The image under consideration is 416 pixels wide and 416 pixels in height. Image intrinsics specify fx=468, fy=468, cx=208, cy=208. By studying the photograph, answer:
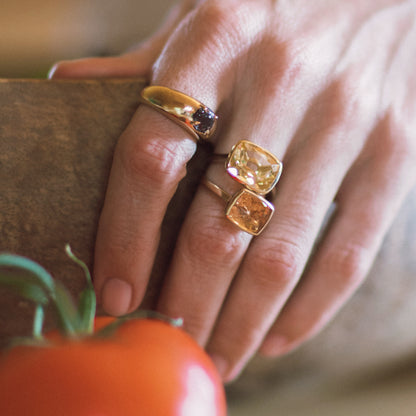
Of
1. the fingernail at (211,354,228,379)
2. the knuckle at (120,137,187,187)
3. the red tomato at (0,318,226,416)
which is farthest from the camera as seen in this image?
the fingernail at (211,354,228,379)

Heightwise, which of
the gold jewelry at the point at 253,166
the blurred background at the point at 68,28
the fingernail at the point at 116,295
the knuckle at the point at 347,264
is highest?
the gold jewelry at the point at 253,166

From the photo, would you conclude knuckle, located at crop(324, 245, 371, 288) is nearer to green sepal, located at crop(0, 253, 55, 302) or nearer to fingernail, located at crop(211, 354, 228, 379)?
fingernail, located at crop(211, 354, 228, 379)

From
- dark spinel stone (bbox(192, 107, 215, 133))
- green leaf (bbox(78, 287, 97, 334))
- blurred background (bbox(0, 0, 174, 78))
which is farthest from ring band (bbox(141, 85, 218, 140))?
blurred background (bbox(0, 0, 174, 78))

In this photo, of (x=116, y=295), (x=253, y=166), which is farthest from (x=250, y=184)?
(x=116, y=295)

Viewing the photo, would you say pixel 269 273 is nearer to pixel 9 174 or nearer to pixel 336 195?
pixel 336 195

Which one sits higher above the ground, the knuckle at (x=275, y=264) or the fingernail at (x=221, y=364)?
the knuckle at (x=275, y=264)

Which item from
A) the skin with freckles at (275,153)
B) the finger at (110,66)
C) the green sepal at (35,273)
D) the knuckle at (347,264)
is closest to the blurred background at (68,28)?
the finger at (110,66)

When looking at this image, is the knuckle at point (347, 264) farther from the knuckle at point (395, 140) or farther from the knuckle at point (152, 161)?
the knuckle at point (152, 161)
